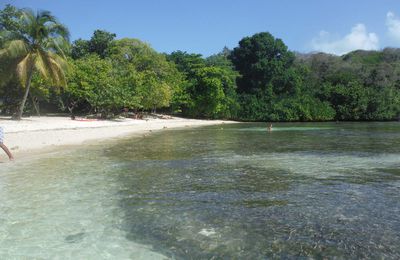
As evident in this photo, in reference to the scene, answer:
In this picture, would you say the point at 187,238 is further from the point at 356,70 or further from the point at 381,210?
the point at 356,70

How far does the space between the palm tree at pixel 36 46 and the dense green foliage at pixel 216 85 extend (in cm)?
448

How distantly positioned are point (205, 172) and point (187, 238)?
6.08 meters

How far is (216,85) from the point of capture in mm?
53000

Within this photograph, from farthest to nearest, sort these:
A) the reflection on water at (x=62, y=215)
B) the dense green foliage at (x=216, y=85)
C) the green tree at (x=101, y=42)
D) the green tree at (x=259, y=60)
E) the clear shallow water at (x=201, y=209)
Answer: the green tree at (x=259, y=60), the green tree at (x=101, y=42), the dense green foliage at (x=216, y=85), the clear shallow water at (x=201, y=209), the reflection on water at (x=62, y=215)

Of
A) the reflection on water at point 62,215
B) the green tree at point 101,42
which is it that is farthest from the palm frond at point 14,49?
the green tree at point 101,42

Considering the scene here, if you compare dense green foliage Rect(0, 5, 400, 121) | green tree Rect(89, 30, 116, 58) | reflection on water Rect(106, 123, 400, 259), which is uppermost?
green tree Rect(89, 30, 116, 58)

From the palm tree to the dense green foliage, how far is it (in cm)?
448

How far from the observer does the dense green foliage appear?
38344 millimetres

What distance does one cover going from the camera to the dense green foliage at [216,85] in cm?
3834

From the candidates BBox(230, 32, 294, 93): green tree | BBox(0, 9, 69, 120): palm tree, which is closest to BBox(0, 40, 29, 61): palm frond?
BBox(0, 9, 69, 120): palm tree

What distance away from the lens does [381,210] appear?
7820 mm

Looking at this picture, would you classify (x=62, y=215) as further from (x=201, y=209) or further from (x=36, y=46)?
(x=36, y=46)

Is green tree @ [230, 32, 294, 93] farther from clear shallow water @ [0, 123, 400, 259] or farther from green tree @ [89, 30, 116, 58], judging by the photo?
clear shallow water @ [0, 123, 400, 259]

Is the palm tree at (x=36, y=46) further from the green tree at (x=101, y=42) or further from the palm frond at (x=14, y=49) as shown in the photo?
the green tree at (x=101, y=42)
